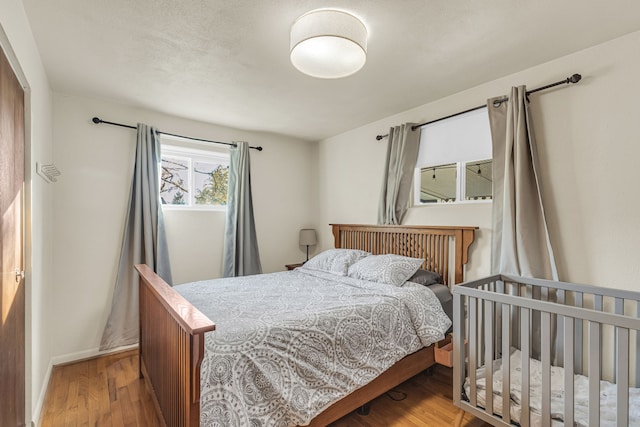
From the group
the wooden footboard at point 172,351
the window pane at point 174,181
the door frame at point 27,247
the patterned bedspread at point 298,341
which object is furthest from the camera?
the window pane at point 174,181

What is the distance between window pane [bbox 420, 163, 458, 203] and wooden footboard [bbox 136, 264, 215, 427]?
7.94 ft

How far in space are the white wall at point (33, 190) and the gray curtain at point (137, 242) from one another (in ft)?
1.76

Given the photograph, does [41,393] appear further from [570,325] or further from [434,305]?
[570,325]

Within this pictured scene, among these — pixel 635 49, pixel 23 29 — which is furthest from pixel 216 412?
pixel 635 49

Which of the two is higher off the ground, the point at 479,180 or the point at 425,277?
the point at 479,180

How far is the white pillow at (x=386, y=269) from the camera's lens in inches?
101

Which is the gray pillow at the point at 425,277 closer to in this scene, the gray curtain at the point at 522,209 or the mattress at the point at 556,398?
the gray curtain at the point at 522,209

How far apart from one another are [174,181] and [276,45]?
2.15 metres

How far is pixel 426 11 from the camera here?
1638mm

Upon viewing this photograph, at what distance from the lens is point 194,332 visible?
115 centimetres

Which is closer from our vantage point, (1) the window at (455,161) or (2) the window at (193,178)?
(1) the window at (455,161)

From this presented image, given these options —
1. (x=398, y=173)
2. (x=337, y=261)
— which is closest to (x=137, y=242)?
(x=337, y=261)

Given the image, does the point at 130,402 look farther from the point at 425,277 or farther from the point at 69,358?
the point at 425,277

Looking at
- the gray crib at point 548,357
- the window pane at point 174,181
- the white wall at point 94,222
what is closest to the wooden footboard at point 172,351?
the white wall at point 94,222
